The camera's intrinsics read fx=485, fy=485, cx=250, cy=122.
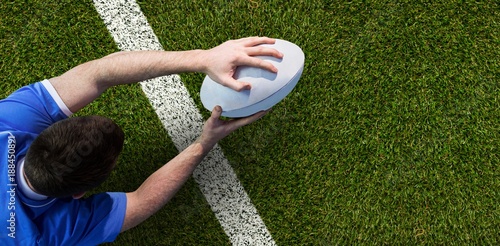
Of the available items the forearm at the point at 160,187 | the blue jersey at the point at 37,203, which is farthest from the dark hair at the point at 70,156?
the forearm at the point at 160,187

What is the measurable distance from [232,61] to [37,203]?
131cm

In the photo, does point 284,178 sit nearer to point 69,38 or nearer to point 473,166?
point 473,166

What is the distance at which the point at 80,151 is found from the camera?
A: 2.38m

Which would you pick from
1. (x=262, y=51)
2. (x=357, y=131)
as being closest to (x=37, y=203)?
(x=262, y=51)

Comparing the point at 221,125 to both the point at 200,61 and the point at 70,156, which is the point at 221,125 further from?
the point at 70,156

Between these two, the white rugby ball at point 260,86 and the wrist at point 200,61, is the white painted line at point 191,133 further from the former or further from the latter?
the wrist at point 200,61

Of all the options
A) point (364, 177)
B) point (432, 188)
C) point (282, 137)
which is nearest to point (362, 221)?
point (364, 177)

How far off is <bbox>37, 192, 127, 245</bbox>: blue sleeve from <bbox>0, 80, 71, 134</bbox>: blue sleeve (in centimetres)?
50

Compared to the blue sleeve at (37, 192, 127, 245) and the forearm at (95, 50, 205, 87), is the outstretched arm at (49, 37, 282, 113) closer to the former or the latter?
the forearm at (95, 50, 205, 87)

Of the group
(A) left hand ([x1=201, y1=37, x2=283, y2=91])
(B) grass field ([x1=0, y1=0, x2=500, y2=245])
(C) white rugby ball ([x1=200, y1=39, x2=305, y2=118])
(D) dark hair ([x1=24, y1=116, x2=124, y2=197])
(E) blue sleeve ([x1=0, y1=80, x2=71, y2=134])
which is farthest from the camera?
(B) grass field ([x1=0, y1=0, x2=500, y2=245])

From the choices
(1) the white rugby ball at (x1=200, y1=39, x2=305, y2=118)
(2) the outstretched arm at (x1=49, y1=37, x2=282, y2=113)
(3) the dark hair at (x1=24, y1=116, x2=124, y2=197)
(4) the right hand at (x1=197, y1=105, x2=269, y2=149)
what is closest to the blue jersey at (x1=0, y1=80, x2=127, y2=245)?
(2) the outstretched arm at (x1=49, y1=37, x2=282, y2=113)

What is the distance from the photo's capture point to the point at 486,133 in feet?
11.5

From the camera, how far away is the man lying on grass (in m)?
2.41

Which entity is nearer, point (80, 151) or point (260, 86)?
point (80, 151)
